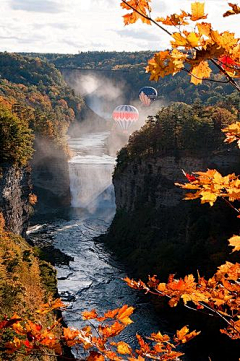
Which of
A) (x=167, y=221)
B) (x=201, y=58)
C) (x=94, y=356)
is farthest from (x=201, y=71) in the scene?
(x=167, y=221)

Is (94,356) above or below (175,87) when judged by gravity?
below

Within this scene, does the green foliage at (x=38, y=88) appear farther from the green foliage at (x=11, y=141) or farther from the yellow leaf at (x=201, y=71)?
the yellow leaf at (x=201, y=71)

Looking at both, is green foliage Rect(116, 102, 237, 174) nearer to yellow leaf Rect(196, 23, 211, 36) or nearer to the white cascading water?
the white cascading water

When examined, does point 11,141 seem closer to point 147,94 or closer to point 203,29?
point 203,29

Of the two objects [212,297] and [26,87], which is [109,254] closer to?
[212,297]

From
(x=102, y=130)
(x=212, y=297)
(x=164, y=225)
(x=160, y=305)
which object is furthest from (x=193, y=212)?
(x=102, y=130)

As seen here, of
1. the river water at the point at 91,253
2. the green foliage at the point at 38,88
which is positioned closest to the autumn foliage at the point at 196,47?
the river water at the point at 91,253
